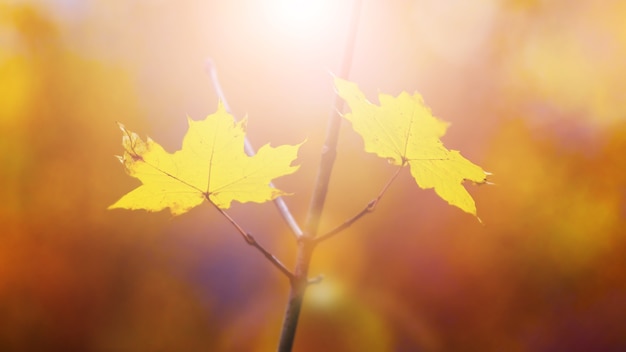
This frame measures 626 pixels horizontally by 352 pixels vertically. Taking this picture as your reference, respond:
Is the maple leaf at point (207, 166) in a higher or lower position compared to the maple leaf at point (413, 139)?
lower

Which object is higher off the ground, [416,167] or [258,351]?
[416,167]

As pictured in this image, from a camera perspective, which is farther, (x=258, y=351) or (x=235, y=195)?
(x=258, y=351)

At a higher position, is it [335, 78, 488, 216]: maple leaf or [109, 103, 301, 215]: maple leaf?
[335, 78, 488, 216]: maple leaf

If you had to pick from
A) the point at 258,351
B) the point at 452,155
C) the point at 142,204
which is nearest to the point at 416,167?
the point at 452,155

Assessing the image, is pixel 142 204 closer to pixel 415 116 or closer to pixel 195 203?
pixel 195 203
